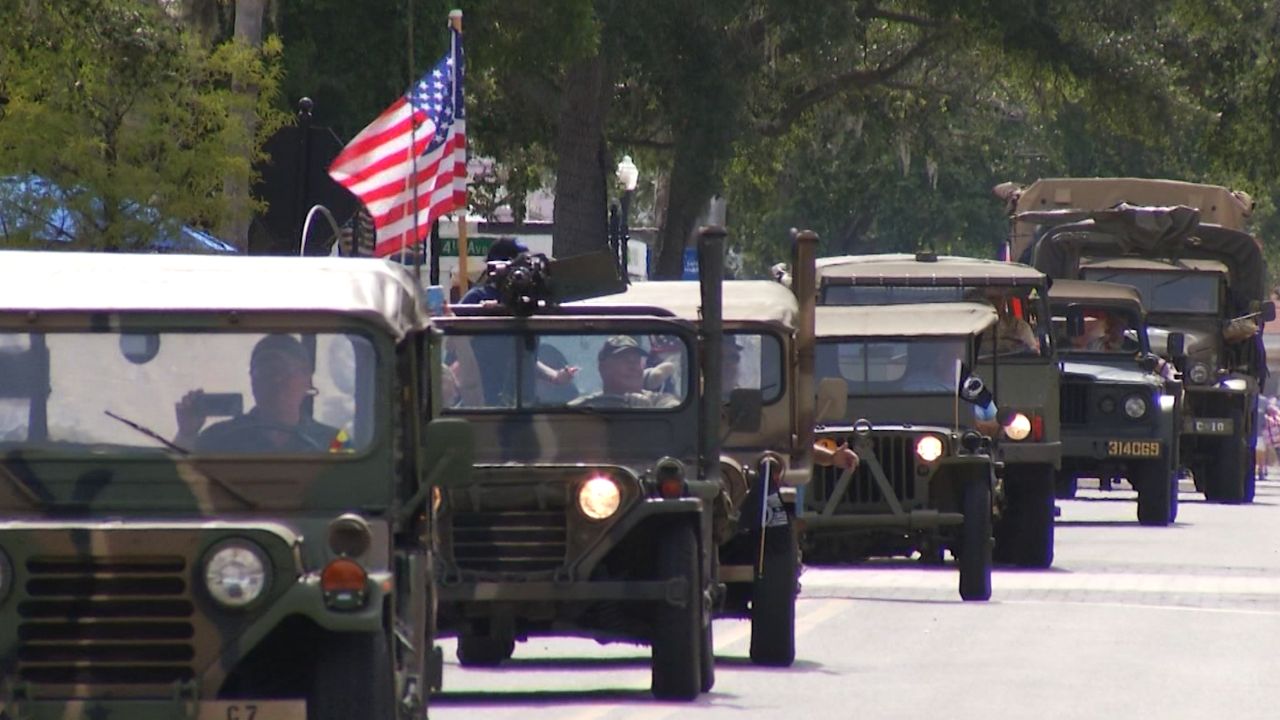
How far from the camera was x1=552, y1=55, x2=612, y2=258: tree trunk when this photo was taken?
115 ft

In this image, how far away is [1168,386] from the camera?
27.0 meters

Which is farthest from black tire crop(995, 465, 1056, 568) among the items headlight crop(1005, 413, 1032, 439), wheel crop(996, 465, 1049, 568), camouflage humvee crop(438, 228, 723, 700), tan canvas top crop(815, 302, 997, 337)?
camouflage humvee crop(438, 228, 723, 700)

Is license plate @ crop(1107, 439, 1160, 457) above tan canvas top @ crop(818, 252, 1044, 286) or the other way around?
the other way around

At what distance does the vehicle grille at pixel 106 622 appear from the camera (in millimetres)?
7816

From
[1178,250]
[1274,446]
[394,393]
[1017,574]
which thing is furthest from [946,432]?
[1274,446]

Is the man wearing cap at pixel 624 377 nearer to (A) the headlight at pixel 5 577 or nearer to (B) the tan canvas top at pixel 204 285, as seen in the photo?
(B) the tan canvas top at pixel 204 285

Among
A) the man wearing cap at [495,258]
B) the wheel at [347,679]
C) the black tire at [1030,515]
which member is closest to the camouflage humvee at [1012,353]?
the black tire at [1030,515]

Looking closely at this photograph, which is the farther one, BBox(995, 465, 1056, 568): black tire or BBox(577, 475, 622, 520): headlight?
BBox(995, 465, 1056, 568): black tire

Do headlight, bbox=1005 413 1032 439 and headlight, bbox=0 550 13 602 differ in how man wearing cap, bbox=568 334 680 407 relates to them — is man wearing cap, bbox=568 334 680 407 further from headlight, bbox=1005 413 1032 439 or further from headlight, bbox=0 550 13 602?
headlight, bbox=1005 413 1032 439

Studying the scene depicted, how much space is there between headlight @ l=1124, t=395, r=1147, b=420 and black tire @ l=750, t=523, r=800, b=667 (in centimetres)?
1242

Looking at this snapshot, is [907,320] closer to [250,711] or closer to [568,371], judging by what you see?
[568,371]

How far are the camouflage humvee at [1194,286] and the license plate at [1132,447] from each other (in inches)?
214

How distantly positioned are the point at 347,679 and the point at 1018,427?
1329 cm

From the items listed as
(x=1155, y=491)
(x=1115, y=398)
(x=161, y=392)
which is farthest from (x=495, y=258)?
(x=1155, y=491)
